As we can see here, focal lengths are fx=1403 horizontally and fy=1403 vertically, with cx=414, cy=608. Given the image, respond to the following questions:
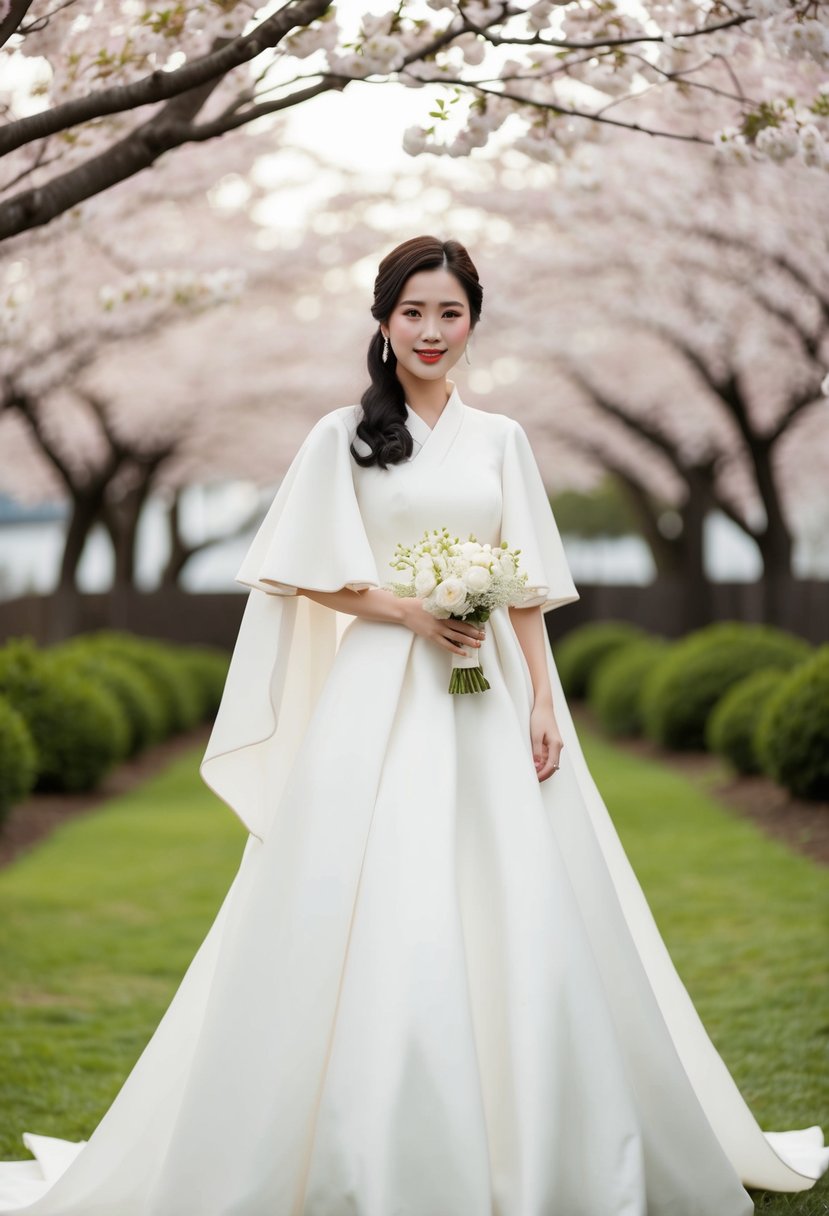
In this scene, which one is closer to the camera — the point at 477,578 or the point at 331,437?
the point at 477,578

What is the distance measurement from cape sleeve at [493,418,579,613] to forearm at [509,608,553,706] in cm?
3

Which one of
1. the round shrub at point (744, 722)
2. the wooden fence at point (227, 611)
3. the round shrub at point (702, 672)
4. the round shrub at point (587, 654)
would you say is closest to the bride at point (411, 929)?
the round shrub at point (744, 722)

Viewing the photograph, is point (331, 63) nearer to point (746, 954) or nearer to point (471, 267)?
point (471, 267)

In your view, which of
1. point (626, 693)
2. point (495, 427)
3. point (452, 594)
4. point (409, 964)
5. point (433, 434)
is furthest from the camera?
point (626, 693)

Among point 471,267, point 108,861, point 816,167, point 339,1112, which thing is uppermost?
point 816,167

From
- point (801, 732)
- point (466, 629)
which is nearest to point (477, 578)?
point (466, 629)

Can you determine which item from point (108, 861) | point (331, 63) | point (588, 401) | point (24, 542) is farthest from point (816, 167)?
point (24, 542)

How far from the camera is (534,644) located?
3518 millimetres

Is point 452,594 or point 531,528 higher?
point 531,528

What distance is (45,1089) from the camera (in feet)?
15.2

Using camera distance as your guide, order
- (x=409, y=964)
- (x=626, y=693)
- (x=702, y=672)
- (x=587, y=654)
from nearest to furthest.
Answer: (x=409, y=964), (x=702, y=672), (x=626, y=693), (x=587, y=654)

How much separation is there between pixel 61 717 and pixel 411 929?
28.3 ft

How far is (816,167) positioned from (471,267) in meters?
1.83

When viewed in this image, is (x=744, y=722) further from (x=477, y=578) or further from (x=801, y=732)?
(x=477, y=578)
